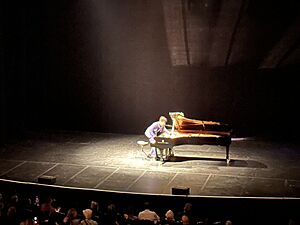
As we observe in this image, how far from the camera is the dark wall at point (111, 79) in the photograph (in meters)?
14.3

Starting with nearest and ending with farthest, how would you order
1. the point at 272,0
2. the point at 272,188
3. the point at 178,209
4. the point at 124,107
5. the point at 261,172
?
the point at 178,209 < the point at 272,188 < the point at 261,172 < the point at 272,0 < the point at 124,107

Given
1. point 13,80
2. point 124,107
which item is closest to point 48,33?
point 13,80

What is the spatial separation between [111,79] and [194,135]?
14.2 feet

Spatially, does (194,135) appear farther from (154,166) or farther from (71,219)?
(71,219)

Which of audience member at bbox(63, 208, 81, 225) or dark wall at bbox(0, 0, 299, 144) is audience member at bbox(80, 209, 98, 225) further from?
dark wall at bbox(0, 0, 299, 144)

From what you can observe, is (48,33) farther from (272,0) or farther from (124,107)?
(272,0)

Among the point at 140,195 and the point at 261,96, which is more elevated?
the point at 261,96

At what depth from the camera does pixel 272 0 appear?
1338 cm

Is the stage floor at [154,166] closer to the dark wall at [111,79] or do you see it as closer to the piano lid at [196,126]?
the piano lid at [196,126]

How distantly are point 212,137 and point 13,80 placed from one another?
20.8 feet

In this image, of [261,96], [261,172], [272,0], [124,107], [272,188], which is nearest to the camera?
[272,188]

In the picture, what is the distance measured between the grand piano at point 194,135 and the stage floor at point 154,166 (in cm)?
46

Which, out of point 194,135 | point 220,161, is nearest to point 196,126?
point 194,135

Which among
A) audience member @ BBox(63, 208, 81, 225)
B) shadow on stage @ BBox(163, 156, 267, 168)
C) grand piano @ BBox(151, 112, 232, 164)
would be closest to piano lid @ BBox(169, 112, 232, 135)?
grand piano @ BBox(151, 112, 232, 164)
